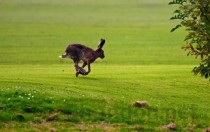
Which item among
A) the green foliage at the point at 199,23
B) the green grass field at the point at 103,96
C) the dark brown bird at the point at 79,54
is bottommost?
the green grass field at the point at 103,96

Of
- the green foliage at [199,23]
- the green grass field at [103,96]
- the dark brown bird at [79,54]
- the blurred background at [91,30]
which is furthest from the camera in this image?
the blurred background at [91,30]

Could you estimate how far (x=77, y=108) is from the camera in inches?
916

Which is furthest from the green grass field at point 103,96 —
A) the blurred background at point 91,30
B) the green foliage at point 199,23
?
the green foliage at point 199,23

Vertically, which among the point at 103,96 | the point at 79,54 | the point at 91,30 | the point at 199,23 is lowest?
the point at 103,96

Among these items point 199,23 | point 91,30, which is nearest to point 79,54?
point 199,23

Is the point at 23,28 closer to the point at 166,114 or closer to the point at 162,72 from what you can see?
the point at 162,72

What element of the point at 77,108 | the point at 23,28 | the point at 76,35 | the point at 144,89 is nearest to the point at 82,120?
the point at 77,108

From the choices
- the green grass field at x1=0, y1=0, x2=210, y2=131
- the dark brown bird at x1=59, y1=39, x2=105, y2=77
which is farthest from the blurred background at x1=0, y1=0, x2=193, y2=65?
the dark brown bird at x1=59, y1=39, x2=105, y2=77

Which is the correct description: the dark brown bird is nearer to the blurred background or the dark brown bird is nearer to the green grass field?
the green grass field

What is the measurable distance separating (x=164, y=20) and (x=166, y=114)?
211ft

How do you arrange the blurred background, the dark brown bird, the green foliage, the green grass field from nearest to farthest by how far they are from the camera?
the green grass field → the green foliage → the dark brown bird → the blurred background

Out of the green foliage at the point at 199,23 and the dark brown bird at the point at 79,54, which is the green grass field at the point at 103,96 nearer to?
the dark brown bird at the point at 79,54

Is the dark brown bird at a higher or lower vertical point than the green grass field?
higher

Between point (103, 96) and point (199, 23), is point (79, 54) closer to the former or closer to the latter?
point (103, 96)
